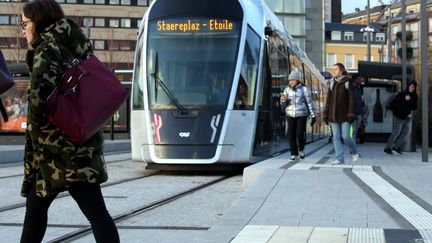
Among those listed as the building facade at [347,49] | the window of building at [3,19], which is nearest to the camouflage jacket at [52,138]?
the window of building at [3,19]

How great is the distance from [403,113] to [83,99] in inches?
506

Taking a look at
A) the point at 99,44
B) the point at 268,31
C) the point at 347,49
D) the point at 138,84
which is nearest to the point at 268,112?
the point at 268,31

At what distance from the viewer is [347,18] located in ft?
464

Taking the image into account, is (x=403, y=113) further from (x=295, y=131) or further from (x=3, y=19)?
(x=3, y=19)

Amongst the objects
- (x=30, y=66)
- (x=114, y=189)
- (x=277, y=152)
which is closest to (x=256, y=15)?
(x=277, y=152)

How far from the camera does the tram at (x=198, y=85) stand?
1180 cm

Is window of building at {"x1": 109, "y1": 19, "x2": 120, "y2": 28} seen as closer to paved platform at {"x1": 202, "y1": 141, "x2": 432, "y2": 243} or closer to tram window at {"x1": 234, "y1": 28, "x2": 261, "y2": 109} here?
tram window at {"x1": 234, "y1": 28, "x2": 261, "y2": 109}

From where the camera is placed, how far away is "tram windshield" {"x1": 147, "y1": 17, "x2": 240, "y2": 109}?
11961 mm

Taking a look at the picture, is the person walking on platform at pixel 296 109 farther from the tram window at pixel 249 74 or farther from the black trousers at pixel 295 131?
the tram window at pixel 249 74

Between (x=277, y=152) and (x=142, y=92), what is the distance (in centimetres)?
444

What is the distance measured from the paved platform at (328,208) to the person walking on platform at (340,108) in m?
1.67

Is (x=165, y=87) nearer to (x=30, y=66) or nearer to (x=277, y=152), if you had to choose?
(x=277, y=152)

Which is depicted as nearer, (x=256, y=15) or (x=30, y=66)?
(x=30, y=66)

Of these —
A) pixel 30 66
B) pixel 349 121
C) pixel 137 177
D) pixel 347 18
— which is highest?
pixel 347 18
